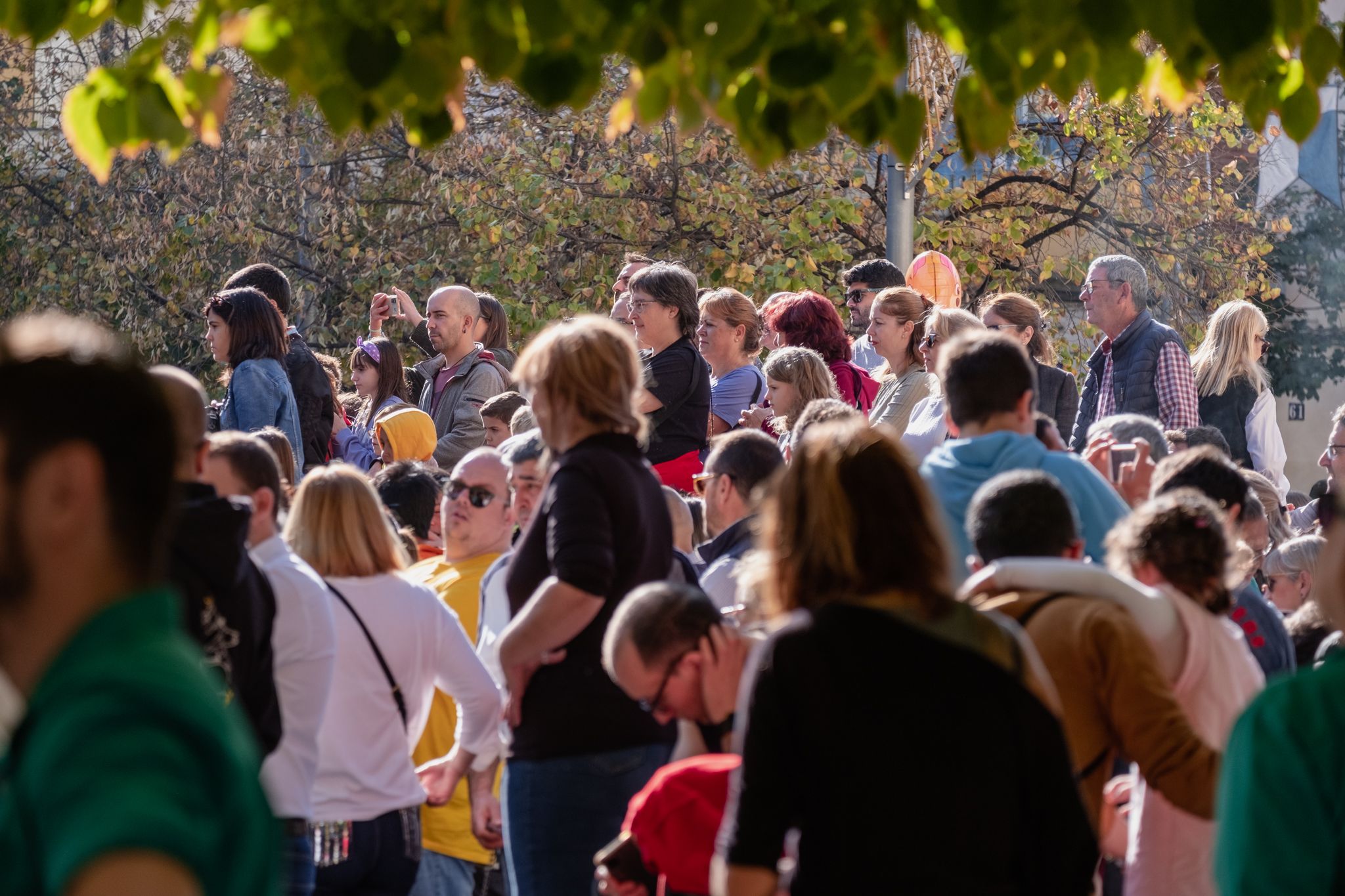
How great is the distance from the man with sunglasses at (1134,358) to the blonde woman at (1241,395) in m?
0.38

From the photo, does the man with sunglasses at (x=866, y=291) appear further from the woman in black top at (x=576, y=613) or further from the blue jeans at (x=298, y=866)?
the blue jeans at (x=298, y=866)

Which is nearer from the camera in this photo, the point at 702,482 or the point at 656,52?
the point at 656,52

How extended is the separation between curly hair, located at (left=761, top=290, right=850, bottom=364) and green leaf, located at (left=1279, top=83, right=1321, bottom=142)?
4497 mm

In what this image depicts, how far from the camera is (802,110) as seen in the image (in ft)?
10.9

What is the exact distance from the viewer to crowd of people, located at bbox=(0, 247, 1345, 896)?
1.58 m

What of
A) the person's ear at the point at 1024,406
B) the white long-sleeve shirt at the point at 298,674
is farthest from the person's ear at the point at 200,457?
the person's ear at the point at 1024,406

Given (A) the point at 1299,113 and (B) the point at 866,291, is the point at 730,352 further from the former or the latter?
(A) the point at 1299,113

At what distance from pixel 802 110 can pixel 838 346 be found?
5.04m

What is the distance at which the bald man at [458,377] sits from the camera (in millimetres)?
8883

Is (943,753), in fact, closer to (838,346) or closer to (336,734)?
(336,734)

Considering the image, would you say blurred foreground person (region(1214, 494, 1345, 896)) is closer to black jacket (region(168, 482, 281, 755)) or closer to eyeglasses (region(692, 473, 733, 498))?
black jacket (region(168, 482, 281, 755))

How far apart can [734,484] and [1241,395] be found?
4.54 m

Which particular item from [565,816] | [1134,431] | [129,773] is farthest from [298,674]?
[1134,431]

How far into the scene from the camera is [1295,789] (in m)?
2.14
